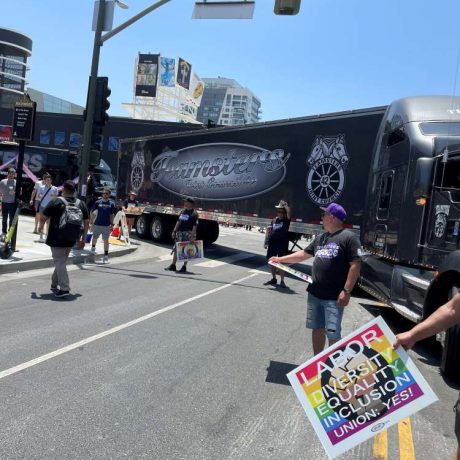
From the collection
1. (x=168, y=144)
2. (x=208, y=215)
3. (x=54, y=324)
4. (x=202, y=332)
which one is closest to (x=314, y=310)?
(x=202, y=332)

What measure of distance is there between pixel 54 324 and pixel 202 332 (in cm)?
184

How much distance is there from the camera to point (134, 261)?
1358 cm

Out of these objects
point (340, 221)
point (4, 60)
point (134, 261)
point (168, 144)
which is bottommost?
point (134, 261)

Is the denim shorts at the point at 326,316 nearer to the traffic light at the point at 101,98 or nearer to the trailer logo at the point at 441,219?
the trailer logo at the point at 441,219

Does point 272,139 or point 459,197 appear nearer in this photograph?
point 459,197

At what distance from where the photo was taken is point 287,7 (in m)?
9.22

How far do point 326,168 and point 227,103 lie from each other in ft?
536

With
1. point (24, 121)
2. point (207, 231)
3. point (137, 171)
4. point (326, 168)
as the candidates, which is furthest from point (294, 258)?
point (137, 171)

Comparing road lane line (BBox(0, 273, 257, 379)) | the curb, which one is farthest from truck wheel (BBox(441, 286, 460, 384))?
the curb

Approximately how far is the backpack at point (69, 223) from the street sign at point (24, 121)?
3637mm

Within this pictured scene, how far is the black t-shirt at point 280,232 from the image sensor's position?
1091 cm

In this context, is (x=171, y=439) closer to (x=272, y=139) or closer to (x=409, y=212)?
(x=409, y=212)

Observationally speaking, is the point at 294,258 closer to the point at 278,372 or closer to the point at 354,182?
the point at 278,372

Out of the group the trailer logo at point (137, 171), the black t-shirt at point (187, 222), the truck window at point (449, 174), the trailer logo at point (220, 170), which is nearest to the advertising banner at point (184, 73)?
the trailer logo at point (137, 171)
